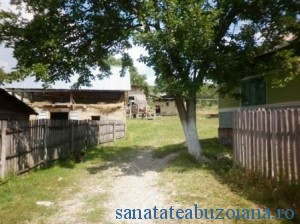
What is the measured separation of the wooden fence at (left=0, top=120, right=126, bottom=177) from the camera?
1004cm

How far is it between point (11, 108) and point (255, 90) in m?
12.0

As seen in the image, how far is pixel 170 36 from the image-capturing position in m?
10.5

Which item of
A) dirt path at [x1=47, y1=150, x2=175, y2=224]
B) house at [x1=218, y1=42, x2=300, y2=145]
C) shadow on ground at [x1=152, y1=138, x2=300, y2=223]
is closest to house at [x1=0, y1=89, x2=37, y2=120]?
dirt path at [x1=47, y1=150, x2=175, y2=224]

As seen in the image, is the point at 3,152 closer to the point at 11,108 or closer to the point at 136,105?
the point at 11,108

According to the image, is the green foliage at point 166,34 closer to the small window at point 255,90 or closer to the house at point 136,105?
the small window at point 255,90

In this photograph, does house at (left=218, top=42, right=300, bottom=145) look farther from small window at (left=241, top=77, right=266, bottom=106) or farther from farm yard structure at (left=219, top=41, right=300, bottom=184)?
farm yard structure at (left=219, top=41, right=300, bottom=184)

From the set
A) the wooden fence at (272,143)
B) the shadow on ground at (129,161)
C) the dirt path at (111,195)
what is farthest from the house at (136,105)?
the wooden fence at (272,143)

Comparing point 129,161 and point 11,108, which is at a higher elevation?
point 11,108

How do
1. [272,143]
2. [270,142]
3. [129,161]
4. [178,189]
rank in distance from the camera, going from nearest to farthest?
[272,143] → [270,142] → [178,189] → [129,161]

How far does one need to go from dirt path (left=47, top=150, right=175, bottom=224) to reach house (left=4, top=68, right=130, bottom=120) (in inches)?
681

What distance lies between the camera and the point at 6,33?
12203 millimetres

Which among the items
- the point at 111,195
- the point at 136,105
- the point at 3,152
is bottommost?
the point at 111,195

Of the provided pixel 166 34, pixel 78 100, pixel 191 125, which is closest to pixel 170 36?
pixel 166 34

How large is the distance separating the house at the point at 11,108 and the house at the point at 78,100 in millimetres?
11716
